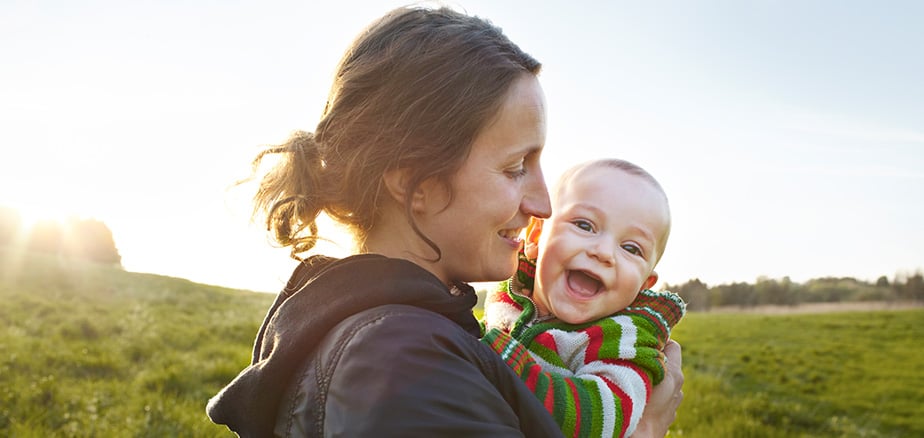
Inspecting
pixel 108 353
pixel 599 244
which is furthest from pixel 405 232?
pixel 108 353

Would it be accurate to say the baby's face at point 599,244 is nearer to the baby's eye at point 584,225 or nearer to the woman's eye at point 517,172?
the baby's eye at point 584,225

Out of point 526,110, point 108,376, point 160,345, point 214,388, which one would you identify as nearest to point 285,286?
point 526,110

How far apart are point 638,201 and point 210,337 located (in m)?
8.90

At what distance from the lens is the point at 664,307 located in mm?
2957

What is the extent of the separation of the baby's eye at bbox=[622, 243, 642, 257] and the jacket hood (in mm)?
1014

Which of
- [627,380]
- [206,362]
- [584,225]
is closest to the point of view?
[627,380]

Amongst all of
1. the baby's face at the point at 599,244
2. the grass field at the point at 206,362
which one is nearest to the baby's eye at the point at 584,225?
the baby's face at the point at 599,244

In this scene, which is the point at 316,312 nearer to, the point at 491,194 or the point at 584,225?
the point at 491,194

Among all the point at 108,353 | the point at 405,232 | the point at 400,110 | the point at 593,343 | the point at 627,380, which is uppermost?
the point at 400,110

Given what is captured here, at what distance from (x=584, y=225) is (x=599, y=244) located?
0.12m

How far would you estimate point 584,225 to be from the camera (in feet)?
9.34

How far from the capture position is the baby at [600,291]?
8.53 feet

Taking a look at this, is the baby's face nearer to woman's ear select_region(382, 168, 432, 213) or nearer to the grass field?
woman's ear select_region(382, 168, 432, 213)

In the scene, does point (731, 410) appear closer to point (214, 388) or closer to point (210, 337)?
point (214, 388)
